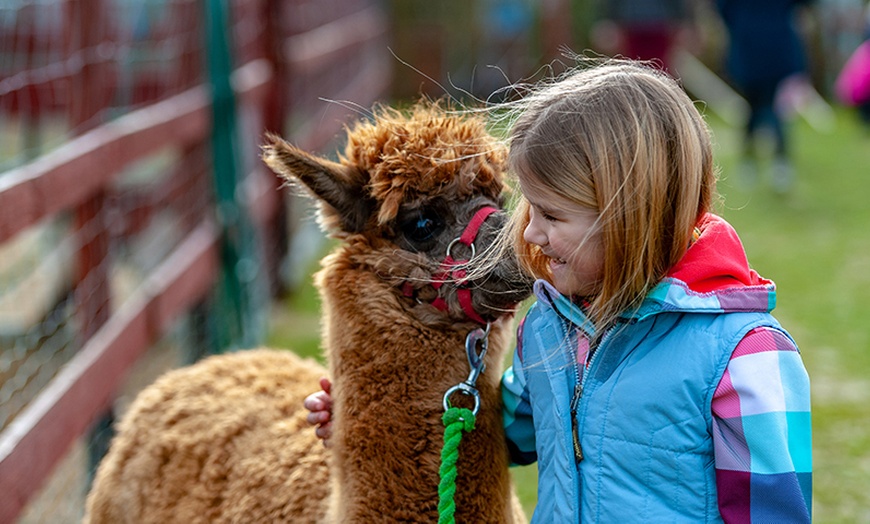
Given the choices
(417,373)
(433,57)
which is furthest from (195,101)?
(433,57)

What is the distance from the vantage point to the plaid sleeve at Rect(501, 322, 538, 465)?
2.07m

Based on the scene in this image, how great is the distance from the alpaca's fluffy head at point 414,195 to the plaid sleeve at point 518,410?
0.13m

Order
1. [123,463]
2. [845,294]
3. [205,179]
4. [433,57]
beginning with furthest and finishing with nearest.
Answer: [433,57]
[845,294]
[205,179]
[123,463]

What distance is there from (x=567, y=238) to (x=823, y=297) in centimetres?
510

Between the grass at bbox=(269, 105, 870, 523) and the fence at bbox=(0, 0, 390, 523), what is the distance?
71 centimetres

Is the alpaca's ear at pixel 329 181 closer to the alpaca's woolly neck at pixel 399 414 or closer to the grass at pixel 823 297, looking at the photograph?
the alpaca's woolly neck at pixel 399 414

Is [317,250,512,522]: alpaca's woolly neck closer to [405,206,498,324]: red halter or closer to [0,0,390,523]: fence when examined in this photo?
[405,206,498,324]: red halter

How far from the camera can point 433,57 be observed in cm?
1745

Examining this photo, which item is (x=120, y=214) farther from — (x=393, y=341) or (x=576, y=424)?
(x=576, y=424)

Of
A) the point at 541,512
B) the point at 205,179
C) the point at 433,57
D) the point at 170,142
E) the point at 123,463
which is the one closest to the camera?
the point at 541,512

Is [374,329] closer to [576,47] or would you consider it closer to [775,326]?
[775,326]

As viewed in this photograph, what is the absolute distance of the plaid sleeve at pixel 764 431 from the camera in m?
1.59

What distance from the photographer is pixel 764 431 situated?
159cm

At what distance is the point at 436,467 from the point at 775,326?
0.75m
